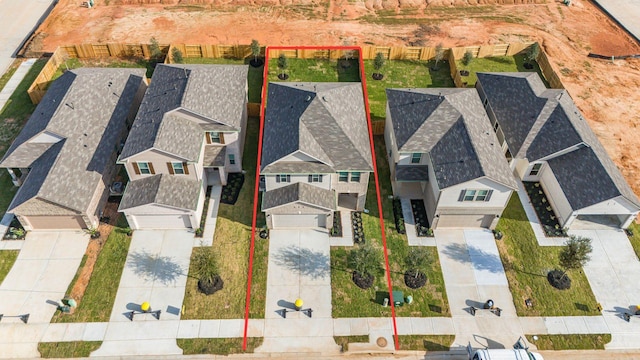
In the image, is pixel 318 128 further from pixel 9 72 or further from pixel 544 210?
pixel 9 72

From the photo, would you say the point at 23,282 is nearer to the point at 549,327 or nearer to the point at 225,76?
the point at 225,76

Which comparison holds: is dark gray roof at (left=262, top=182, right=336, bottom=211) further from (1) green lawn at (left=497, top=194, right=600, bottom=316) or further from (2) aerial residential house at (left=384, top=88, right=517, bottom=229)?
(1) green lawn at (left=497, top=194, right=600, bottom=316)

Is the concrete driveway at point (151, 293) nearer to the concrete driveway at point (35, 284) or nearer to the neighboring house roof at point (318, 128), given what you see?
the concrete driveway at point (35, 284)

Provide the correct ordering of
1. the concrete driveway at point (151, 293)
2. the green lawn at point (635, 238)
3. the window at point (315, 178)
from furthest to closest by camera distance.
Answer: the green lawn at point (635, 238) → the window at point (315, 178) → the concrete driveway at point (151, 293)

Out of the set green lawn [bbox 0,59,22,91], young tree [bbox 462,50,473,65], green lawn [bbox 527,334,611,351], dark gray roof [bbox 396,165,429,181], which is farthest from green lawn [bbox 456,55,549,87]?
green lawn [bbox 0,59,22,91]

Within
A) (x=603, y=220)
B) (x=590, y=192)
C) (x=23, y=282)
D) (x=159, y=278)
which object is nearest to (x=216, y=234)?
(x=159, y=278)

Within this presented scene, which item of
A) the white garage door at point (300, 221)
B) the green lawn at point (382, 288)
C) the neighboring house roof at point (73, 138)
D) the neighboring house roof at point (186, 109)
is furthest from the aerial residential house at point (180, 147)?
the green lawn at point (382, 288)

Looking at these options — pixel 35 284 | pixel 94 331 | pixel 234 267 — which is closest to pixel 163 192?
pixel 234 267
